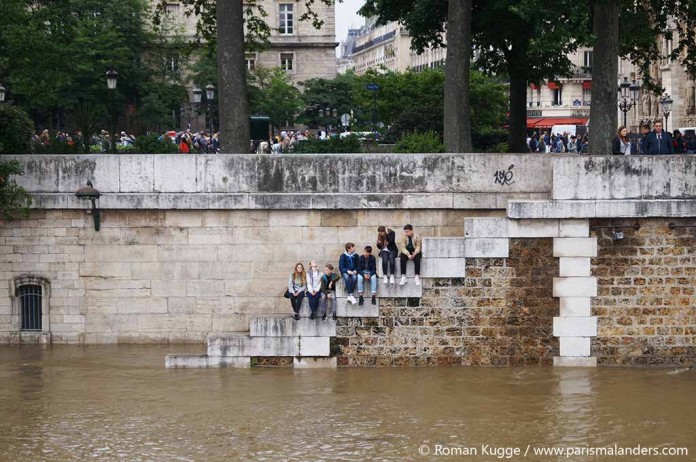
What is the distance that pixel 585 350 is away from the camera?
23.6 metres

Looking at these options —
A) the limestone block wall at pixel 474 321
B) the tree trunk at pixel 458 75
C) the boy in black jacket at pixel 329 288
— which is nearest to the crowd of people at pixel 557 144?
the tree trunk at pixel 458 75

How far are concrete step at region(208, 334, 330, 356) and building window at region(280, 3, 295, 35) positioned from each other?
53.0 metres

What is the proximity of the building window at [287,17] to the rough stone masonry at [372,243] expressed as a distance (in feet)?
167

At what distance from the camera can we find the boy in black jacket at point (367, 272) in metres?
23.3

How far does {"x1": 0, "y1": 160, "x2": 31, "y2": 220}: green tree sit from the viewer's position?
24344mm

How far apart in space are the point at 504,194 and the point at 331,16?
177 ft

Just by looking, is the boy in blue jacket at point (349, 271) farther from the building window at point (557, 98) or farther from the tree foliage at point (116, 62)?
the building window at point (557, 98)

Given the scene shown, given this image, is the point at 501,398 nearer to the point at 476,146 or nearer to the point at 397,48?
the point at 476,146

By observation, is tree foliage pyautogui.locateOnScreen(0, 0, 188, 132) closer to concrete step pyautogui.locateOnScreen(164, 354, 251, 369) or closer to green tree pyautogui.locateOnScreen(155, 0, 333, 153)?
green tree pyautogui.locateOnScreen(155, 0, 333, 153)

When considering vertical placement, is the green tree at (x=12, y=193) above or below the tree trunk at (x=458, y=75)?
below

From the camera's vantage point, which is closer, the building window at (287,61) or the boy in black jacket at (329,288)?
the boy in black jacket at (329,288)

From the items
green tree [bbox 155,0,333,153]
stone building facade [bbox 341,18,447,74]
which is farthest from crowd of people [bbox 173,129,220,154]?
stone building facade [bbox 341,18,447,74]

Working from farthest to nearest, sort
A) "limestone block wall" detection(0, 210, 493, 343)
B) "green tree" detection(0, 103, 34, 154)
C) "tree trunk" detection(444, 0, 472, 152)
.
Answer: "tree trunk" detection(444, 0, 472, 152) → "green tree" detection(0, 103, 34, 154) → "limestone block wall" detection(0, 210, 493, 343)

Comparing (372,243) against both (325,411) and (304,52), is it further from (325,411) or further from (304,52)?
(304,52)
